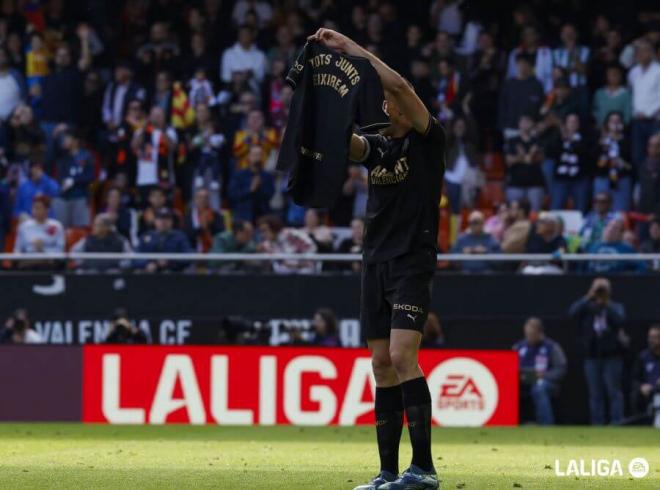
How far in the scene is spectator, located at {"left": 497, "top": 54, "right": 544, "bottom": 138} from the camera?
1983 centimetres

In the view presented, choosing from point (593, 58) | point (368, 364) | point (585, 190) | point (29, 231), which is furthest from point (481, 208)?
point (29, 231)

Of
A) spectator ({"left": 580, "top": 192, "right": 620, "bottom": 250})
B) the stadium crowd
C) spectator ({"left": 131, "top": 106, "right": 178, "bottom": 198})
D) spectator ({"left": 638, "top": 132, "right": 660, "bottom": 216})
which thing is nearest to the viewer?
spectator ({"left": 580, "top": 192, "right": 620, "bottom": 250})

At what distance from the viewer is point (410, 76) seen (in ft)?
66.4

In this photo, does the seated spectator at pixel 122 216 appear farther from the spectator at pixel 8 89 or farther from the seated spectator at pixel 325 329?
the seated spectator at pixel 325 329

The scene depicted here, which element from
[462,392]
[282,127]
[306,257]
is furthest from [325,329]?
[282,127]

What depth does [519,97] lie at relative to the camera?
1991 cm

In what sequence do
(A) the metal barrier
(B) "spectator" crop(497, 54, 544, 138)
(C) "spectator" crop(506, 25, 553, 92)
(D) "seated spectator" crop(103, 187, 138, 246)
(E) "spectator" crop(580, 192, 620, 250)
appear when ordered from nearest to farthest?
(A) the metal barrier → (E) "spectator" crop(580, 192, 620, 250) → (D) "seated spectator" crop(103, 187, 138, 246) → (B) "spectator" crop(497, 54, 544, 138) → (C) "spectator" crop(506, 25, 553, 92)

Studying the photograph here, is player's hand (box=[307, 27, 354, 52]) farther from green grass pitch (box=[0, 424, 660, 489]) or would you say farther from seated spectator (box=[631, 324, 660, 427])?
seated spectator (box=[631, 324, 660, 427])

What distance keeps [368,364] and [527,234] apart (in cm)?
286

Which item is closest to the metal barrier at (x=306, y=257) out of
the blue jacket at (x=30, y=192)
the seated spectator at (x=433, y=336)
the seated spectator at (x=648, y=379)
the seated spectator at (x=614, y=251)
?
the seated spectator at (x=614, y=251)

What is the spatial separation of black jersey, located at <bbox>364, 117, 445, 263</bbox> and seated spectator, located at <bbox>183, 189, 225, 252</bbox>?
10495 mm

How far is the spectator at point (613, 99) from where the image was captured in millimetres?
19578

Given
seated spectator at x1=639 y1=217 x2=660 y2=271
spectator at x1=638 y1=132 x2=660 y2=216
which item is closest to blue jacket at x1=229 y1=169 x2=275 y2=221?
spectator at x1=638 y1=132 x2=660 y2=216

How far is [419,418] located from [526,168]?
11.4 meters
